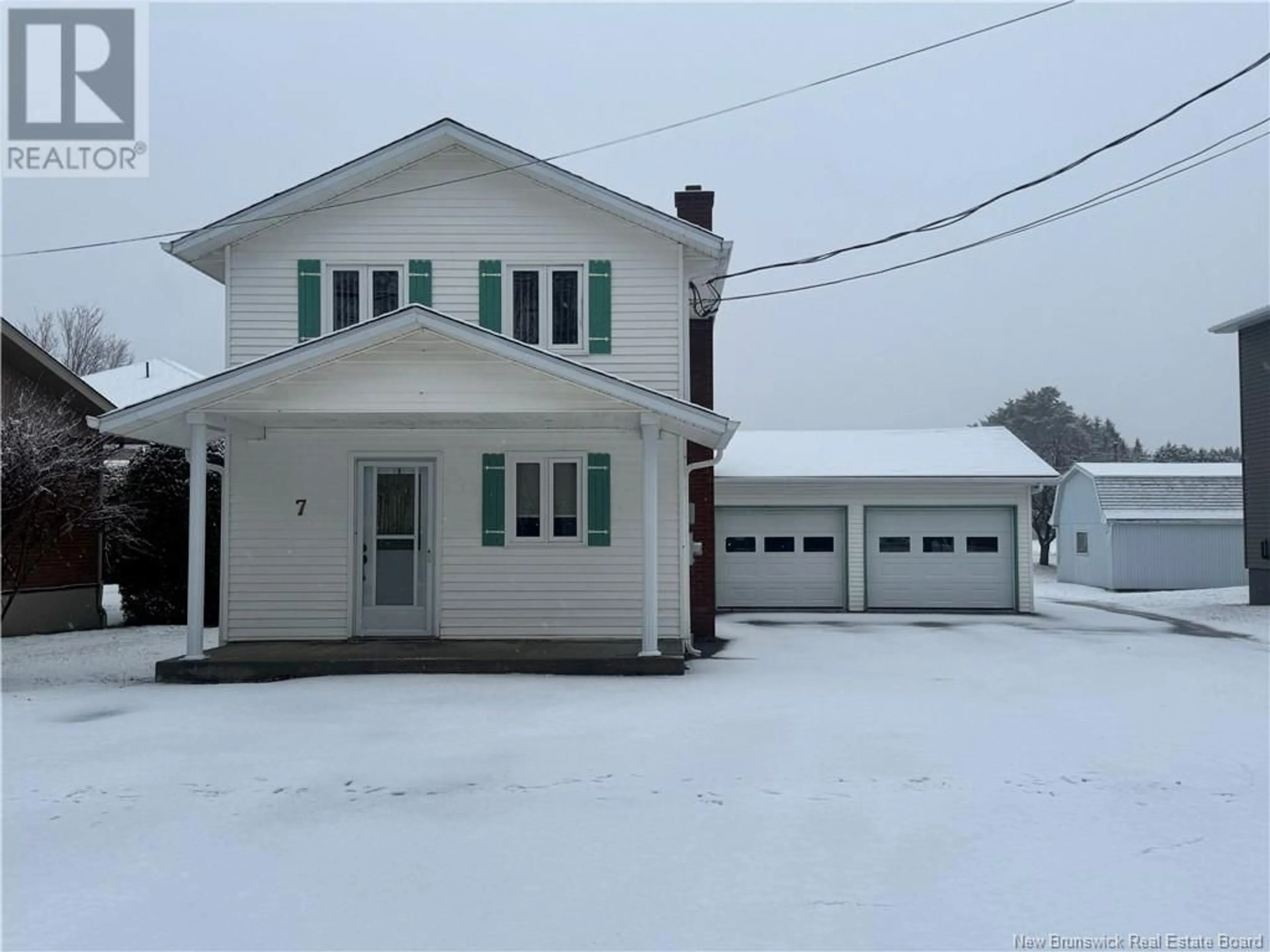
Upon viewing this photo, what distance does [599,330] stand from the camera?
499 inches

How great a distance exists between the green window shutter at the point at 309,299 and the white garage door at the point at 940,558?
1133 centimetres

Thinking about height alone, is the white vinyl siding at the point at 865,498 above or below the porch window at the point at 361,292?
below

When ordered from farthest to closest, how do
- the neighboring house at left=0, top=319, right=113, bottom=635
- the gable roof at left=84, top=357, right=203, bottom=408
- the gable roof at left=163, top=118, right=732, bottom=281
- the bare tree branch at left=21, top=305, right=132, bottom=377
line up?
1. the bare tree branch at left=21, top=305, right=132, bottom=377
2. the gable roof at left=84, top=357, right=203, bottom=408
3. the neighboring house at left=0, top=319, right=113, bottom=635
4. the gable roof at left=163, top=118, right=732, bottom=281

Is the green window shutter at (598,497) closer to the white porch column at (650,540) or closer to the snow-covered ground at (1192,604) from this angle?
the white porch column at (650,540)

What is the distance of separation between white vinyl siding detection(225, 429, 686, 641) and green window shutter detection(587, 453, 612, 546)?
0.35ft

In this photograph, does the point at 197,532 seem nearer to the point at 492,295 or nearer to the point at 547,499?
the point at 547,499

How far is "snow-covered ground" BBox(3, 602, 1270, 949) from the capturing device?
14.8 ft

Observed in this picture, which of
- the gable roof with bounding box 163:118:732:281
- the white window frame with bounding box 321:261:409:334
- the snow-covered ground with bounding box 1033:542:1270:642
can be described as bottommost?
the snow-covered ground with bounding box 1033:542:1270:642

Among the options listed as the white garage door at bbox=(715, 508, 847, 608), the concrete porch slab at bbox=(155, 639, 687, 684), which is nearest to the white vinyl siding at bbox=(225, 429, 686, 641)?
the concrete porch slab at bbox=(155, 639, 687, 684)

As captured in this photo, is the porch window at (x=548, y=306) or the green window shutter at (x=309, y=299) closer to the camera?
the green window shutter at (x=309, y=299)

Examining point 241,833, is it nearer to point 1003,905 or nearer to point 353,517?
point 1003,905

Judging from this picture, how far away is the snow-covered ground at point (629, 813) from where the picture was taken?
14.8ft

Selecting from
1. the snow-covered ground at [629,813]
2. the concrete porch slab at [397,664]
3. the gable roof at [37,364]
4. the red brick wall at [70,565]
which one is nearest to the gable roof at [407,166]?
the gable roof at [37,364]

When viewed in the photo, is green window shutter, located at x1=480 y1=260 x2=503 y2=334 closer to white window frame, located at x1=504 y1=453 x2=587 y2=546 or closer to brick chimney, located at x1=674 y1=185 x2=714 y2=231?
white window frame, located at x1=504 y1=453 x2=587 y2=546
